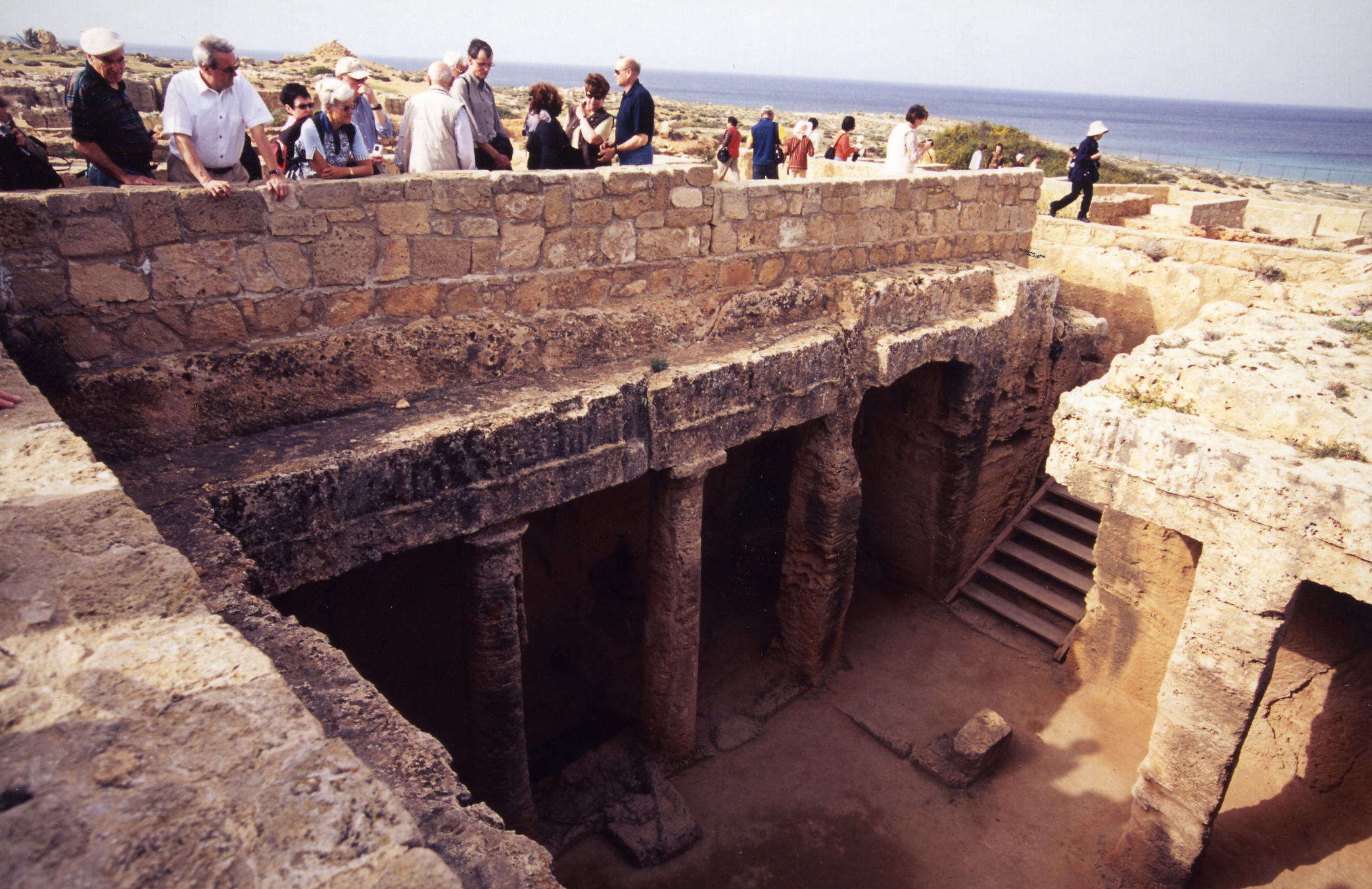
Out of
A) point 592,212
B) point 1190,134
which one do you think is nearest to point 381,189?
point 592,212

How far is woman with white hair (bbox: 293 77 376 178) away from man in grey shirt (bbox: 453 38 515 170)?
1.08 meters

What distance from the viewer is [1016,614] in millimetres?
9344

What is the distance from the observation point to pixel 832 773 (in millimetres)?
7582

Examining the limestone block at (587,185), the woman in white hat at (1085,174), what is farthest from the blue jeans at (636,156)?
the woman in white hat at (1085,174)

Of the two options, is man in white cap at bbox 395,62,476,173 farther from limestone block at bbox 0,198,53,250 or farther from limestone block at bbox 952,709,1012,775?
limestone block at bbox 952,709,1012,775

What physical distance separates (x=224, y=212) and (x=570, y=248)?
6.97 feet

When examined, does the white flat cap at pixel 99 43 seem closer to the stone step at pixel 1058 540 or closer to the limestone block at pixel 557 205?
Answer: the limestone block at pixel 557 205

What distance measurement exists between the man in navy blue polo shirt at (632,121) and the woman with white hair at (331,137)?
205 cm

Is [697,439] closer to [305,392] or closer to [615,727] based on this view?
[305,392]

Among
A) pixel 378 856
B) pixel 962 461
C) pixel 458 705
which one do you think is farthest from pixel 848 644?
pixel 378 856

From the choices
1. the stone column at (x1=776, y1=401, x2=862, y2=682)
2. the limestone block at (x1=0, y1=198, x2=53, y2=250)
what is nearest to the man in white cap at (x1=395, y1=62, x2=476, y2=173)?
the limestone block at (x1=0, y1=198, x2=53, y2=250)

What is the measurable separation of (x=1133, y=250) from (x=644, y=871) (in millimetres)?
9829

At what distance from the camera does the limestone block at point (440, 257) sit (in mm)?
5152

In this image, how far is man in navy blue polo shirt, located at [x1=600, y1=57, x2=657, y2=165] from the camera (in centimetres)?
686
